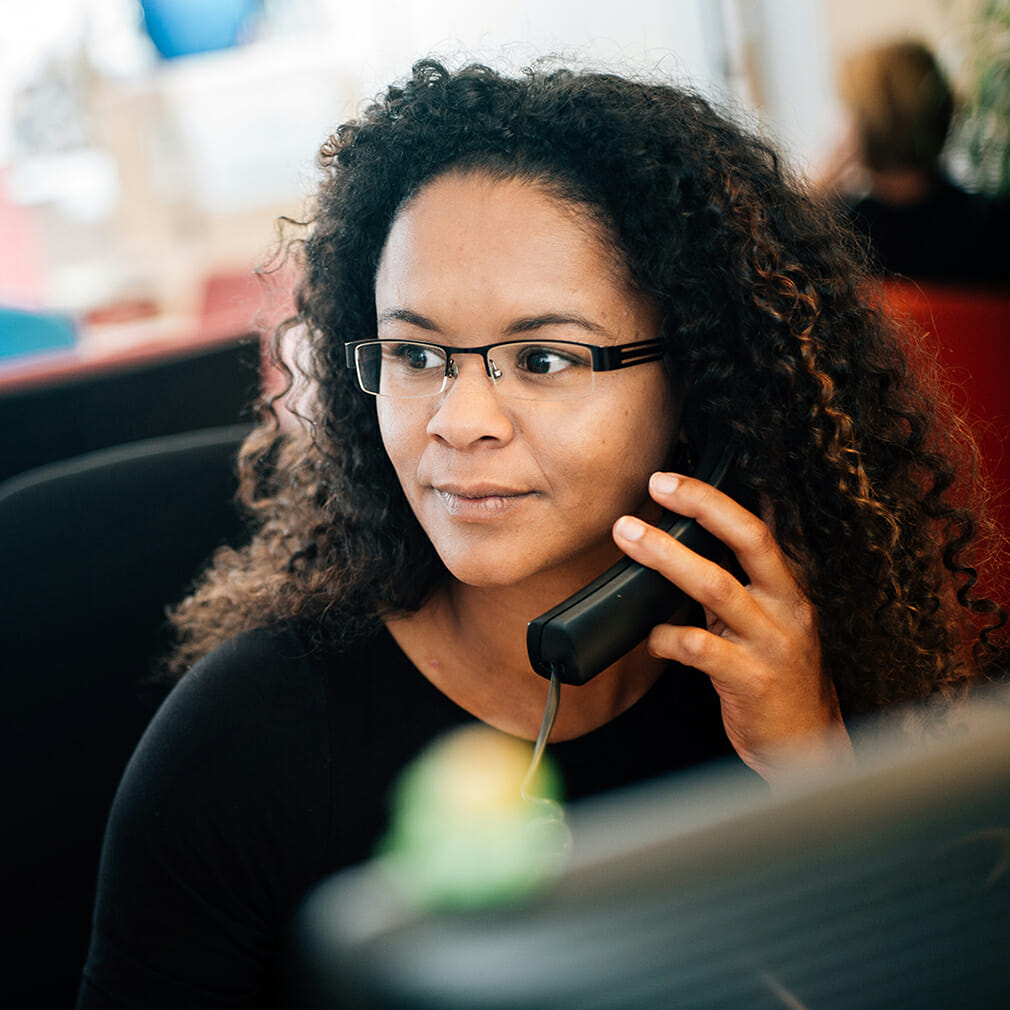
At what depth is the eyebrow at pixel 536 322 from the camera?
952mm

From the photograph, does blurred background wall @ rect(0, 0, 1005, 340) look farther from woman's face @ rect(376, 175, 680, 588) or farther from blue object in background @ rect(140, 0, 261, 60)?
woman's face @ rect(376, 175, 680, 588)

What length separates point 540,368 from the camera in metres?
0.96

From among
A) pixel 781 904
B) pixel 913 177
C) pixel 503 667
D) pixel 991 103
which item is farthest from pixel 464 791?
pixel 913 177

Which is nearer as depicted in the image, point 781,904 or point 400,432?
point 781,904

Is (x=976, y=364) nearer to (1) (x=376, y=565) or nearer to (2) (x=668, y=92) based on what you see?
(2) (x=668, y=92)

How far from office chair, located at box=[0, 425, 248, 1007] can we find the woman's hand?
530 mm

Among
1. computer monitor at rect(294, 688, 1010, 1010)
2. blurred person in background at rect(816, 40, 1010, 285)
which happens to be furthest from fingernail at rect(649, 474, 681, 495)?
blurred person in background at rect(816, 40, 1010, 285)

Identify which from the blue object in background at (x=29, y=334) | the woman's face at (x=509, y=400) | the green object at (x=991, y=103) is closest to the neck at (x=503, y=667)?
the woman's face at (x=509, y=400)

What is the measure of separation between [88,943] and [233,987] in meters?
0.27

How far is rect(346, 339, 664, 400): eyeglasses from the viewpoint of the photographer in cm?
96

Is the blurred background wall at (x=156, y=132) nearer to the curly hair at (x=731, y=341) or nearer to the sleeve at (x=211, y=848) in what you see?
the curly hair at (x=731, y=341)

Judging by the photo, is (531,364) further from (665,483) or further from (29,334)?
(29,334)

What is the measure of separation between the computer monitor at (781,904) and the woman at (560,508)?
2.15 ft

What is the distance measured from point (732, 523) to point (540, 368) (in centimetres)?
21
